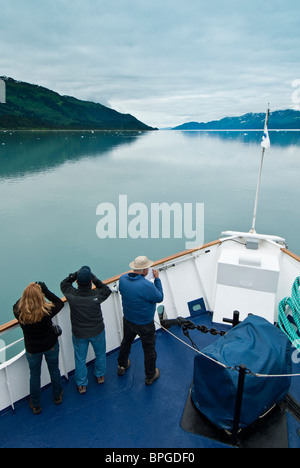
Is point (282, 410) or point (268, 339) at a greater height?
point (268, 339)

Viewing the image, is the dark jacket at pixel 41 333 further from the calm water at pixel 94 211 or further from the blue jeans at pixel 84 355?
the calm water at pixel 94 211

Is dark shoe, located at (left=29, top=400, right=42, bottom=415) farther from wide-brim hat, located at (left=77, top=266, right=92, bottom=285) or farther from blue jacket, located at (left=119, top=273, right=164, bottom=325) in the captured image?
wide-brim hat, located at (left=77, top=266, right=92, bottom=285)

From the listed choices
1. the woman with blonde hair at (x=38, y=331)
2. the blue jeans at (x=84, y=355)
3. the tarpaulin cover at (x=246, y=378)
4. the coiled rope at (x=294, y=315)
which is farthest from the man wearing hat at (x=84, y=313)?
the coiled rope at (x=294, y=315)

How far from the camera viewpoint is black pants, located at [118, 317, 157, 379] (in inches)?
109

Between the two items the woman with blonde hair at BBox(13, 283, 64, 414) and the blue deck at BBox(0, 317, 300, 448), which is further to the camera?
the blue deck at BBox(0, 317, 300, 448)

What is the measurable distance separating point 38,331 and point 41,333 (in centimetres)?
4

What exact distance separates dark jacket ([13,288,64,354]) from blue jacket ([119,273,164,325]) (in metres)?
0.60

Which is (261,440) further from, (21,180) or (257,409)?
(21,180)

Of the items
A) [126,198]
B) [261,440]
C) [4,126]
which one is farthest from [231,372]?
[4,126]

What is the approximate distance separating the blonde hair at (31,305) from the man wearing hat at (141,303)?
0.73m

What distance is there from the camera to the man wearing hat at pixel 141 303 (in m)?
2.63

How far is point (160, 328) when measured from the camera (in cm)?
382

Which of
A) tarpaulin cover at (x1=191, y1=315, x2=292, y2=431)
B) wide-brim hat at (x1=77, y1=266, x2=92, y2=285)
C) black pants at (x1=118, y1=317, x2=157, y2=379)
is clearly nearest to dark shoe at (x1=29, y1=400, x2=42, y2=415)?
black pants at (x1=118, y1=317, x2=157, y2=379)
